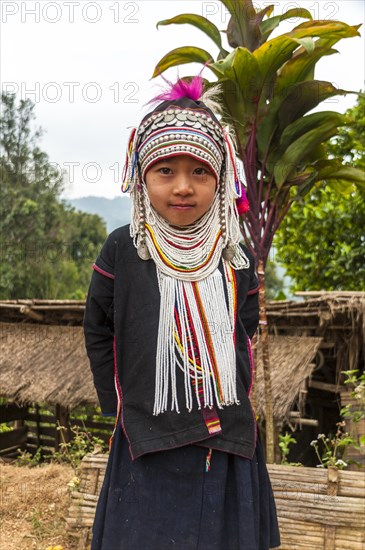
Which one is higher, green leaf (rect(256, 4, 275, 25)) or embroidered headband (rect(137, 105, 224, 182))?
green leaf (rect(256, 4, 275, 25))

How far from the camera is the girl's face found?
68.2 inches

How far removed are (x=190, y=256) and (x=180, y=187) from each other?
0.22 m

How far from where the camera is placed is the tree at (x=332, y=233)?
9109 millimetres

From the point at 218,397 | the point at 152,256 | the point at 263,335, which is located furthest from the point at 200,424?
the point at 263,335

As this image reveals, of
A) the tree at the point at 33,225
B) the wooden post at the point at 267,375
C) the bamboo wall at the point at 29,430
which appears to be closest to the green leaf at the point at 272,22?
the wooden post at the point at 267,375

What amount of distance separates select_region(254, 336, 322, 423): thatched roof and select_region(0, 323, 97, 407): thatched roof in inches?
88.3

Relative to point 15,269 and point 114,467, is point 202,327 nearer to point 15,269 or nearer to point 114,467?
point 114,467

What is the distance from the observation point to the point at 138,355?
175 cm

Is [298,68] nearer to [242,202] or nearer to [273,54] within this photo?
[273,54]

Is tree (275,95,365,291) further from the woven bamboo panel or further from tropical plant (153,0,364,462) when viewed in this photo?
the woven bamboo panel

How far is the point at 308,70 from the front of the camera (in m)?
4.00

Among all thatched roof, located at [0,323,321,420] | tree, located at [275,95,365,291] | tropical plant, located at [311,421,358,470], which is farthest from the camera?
tree, located at [275,95,365,291]

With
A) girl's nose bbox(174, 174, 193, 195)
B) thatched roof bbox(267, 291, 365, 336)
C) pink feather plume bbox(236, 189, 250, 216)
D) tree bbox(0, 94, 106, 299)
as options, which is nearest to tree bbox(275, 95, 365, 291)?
thatched roof bbox(267, 291, 365, 336)

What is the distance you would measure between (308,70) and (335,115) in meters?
0.38
